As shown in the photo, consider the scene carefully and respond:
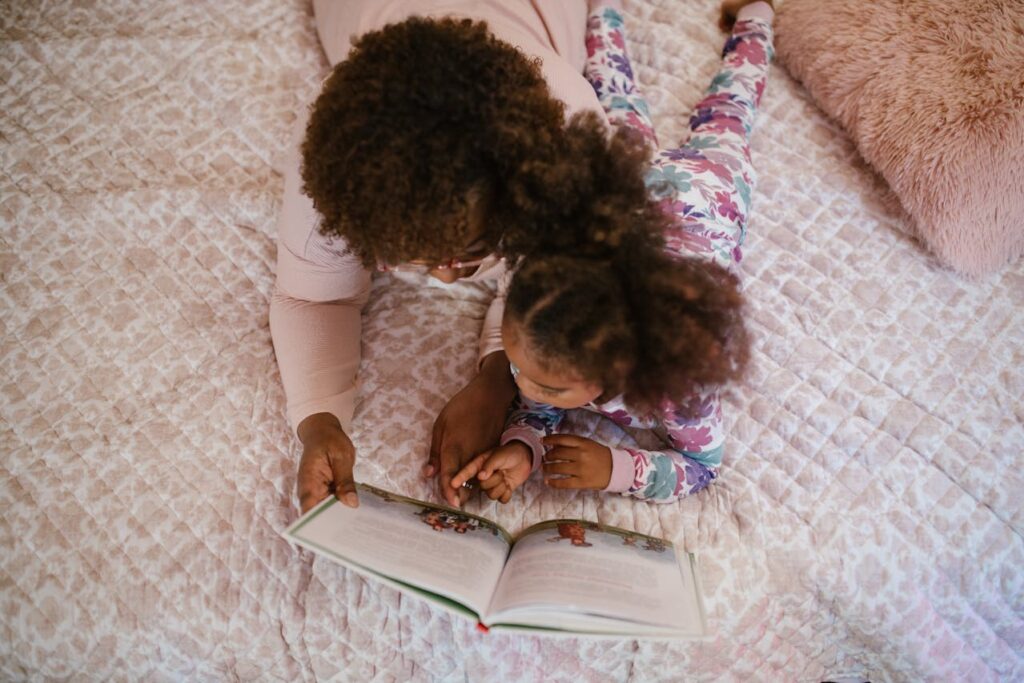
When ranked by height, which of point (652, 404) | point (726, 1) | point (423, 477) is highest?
point (726, 1)

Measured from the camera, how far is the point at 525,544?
769 millimetres

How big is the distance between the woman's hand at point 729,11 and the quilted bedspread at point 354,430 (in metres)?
0.18

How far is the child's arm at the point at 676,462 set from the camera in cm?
83

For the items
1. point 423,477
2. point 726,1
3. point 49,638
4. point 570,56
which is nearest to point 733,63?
point 726,1

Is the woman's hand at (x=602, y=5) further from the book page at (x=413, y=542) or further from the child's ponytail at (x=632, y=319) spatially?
the book page at (x=413, y=542)

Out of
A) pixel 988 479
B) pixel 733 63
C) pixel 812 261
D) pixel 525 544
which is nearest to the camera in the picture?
pixel 525 544

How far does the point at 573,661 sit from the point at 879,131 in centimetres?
85

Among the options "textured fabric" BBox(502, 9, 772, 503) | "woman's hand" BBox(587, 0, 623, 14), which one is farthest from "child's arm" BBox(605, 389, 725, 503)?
A: "woman's hand" BBox(587, 0, 623, 14)

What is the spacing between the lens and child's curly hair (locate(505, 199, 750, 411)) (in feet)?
2.02

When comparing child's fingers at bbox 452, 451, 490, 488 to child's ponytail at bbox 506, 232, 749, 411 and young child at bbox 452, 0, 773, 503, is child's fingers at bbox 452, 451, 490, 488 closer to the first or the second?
young child at bbox 452, 0, 773, 503

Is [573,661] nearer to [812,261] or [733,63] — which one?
[812,261]

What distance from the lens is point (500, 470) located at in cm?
82

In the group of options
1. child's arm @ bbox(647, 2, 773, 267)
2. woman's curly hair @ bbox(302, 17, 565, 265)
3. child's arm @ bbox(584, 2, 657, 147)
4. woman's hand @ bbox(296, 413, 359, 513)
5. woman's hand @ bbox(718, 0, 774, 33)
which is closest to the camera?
woman's curly hair @ bbox(302, 17, 565, 265)

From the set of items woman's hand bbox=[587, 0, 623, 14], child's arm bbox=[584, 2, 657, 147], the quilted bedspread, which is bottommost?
the quilted bedspread
